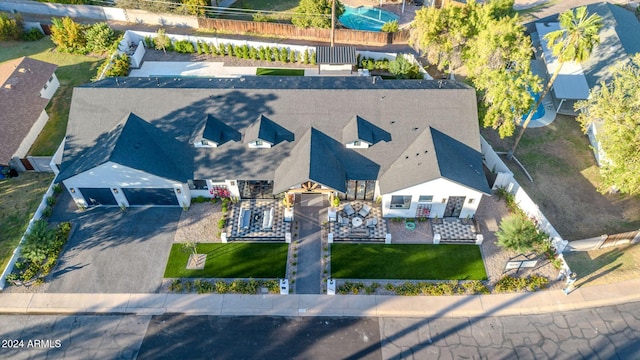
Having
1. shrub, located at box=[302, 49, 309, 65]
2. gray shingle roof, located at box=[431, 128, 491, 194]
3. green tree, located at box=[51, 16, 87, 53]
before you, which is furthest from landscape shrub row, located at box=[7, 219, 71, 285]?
shrub, located at box=[302, 49, 309, 65]

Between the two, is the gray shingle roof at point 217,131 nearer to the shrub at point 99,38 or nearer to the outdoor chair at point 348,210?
the outdoor chair at point 348,210

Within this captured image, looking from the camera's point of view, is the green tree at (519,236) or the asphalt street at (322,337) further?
the green tree at (519,236)

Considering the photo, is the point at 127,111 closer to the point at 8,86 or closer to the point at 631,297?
the point at 8,86

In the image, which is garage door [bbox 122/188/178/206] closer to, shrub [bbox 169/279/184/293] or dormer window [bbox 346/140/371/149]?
shrub [bbox 169/279/184/293]

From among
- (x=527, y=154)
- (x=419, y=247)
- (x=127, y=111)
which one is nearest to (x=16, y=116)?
(x=127, y=111)

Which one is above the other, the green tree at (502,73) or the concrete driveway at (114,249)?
the green tree at (502,73)

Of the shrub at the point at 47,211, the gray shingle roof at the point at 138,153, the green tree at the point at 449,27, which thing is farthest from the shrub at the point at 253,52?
the shrub at the point at 47,211

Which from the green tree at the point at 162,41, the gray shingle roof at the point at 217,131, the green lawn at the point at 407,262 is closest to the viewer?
the green lawn at the point at 407,262

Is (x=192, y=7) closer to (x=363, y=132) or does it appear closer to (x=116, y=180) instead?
(x=116, y=180)

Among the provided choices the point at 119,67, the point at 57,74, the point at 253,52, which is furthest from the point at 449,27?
the point at 57,74
